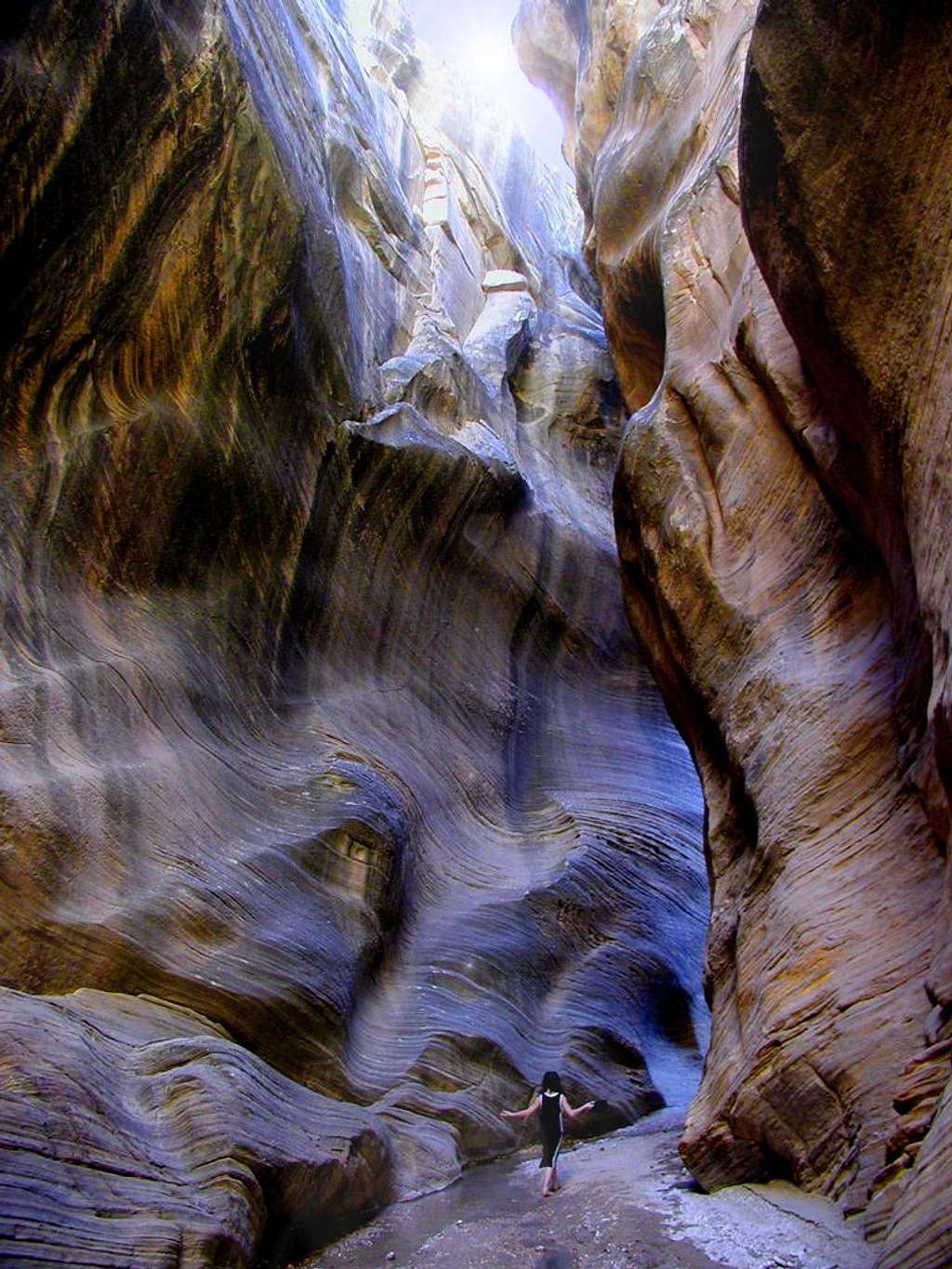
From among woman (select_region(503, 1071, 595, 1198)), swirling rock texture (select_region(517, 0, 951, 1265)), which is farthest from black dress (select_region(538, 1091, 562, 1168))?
swirling rock texture (select_region(517, 0, 951, 1265))

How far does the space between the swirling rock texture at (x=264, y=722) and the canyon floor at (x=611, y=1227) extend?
0.60m

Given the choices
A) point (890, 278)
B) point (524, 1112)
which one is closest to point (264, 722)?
point (524, 1112)

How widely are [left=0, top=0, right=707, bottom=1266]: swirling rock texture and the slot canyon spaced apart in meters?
0.05

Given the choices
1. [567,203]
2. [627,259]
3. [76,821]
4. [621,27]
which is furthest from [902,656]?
[567,203]

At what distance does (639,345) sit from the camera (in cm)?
1728

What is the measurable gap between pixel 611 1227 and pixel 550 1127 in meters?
1.59

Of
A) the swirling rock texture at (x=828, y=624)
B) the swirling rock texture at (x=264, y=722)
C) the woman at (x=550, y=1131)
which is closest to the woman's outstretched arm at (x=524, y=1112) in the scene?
the swirling rock texture at (x=264, y=722)

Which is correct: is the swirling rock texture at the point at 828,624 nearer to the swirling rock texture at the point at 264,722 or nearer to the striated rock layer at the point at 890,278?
the striated rock layer at the point at 890,278

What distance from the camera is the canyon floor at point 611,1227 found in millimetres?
5051

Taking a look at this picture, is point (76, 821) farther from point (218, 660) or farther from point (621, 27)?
point (621, 27)

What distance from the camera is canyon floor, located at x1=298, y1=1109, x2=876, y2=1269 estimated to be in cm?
505

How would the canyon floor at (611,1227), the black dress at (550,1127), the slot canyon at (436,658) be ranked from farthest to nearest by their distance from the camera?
the black dress at (550,1127)
the slot canyon at (436,658)
the canyon floor at (611,1227)

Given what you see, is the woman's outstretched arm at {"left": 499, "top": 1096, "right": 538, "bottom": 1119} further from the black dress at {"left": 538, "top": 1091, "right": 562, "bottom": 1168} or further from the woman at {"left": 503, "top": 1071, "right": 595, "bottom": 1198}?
the black dress at {"left": 538, "top": 1091, "right": 562, "bottom": 1168}

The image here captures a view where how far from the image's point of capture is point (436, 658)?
14539 millimetres
